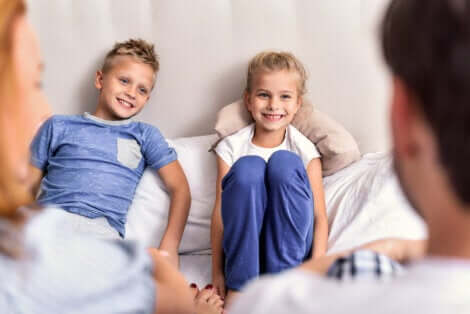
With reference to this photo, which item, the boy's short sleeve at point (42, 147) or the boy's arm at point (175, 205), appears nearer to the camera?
the boy's arm at point (175, 205)

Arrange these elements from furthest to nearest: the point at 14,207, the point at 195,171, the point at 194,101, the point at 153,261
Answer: the point at 194,101 → the point at 195,171 → the point at 153,261 → the point at 14,207

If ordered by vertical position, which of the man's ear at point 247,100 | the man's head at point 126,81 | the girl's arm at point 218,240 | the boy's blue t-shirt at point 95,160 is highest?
the man's head at point 126,81

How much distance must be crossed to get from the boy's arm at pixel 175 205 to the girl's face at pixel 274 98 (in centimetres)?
29

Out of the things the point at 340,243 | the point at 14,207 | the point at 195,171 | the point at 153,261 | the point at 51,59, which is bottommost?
the point at 340,243

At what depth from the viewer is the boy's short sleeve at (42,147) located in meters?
1.65

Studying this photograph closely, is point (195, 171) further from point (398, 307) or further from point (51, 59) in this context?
point (398, 307)

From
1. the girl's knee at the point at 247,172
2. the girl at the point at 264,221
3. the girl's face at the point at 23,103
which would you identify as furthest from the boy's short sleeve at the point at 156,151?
the girl's face at the point at 23,103

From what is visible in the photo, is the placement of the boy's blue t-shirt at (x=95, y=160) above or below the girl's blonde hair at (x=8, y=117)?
below

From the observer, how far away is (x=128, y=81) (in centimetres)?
175

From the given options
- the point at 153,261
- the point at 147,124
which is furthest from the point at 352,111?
the point at 153,261

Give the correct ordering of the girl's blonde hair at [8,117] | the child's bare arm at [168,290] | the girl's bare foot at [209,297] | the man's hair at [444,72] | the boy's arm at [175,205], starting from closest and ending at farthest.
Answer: the man's hair at [444,72] < the girl's blonde hair at [8,117] < the child's bare arm at [168,290] < the girl's bare foot at [209,297] < the boy's arm at [175,205]

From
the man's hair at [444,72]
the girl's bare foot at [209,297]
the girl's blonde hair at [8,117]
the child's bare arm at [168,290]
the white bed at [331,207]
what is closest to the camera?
the man's hair at [444,72]

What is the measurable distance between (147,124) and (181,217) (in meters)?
0.35

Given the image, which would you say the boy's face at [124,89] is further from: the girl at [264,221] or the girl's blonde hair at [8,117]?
the girl's blonde hair at [8,117]
